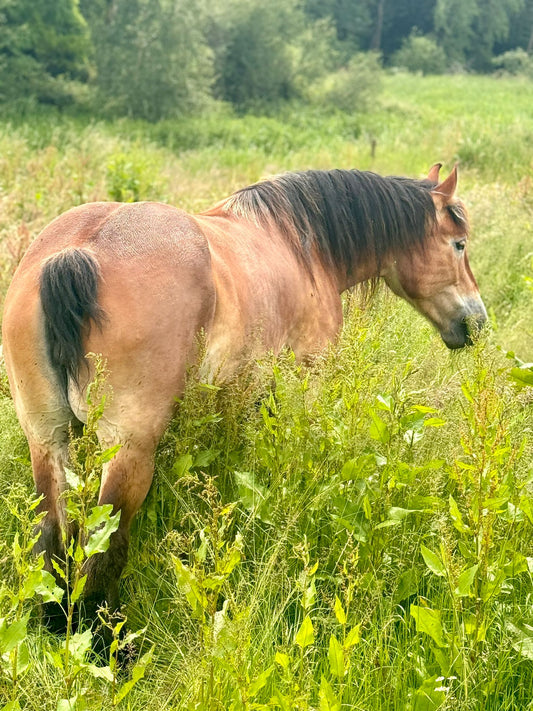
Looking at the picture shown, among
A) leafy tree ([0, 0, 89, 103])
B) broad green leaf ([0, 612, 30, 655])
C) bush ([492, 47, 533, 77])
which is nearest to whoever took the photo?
broad green leaf ([0, 612, 30, 655])

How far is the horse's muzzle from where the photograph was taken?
14.2 ft

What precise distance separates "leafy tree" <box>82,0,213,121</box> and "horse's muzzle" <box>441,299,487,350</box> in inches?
870

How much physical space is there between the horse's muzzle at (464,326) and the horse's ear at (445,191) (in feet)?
2.15

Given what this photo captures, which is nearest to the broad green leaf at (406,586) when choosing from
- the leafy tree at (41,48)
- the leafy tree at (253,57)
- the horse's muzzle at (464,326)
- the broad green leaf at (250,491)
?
the broad green leaf at (250,491)

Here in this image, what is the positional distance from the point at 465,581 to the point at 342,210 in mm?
2441

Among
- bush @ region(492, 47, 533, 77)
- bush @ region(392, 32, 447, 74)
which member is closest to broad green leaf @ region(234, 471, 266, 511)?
bush @ region(492, 47, 533, 77)

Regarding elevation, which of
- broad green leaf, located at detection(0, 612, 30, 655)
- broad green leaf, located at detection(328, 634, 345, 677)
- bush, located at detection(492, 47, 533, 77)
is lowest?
bush, located at detection(492, 47, 533, 77)

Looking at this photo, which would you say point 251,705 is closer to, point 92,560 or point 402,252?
point 92,560

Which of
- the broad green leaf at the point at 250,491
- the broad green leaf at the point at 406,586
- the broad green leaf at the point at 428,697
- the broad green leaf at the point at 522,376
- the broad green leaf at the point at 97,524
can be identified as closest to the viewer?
the broad green leaf at the point at 97,524

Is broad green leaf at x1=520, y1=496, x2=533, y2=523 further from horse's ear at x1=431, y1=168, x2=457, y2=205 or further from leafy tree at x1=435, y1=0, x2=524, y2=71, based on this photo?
leafy tree at x1=435, y1=0, x2=524, y2=71

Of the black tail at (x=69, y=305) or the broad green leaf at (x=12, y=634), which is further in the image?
the black tail at (x=69, y=305)

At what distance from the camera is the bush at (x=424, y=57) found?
177 ft

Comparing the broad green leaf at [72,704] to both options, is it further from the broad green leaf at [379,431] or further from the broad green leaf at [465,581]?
the broad green leaf at [379,431]

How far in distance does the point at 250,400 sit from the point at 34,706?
138 centimetres
